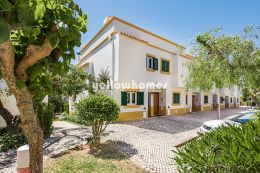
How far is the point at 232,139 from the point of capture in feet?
10.1

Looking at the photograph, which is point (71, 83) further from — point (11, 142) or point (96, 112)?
point (96, 112)

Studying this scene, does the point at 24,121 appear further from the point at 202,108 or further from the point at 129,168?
the point at 202,108

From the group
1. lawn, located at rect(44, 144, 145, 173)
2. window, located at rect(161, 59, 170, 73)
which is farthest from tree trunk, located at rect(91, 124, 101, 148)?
window, located at rect(161, 59, 170, 73)

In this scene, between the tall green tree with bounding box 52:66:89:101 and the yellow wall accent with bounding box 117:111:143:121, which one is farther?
the yellow wall accent with bounding box 117:111:143:121

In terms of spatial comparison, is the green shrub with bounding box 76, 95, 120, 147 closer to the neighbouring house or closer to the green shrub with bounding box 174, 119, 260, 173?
the green shrub with bounding box 174, 119, 260, 173

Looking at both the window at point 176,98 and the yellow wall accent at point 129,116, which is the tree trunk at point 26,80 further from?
the window at point 176,98

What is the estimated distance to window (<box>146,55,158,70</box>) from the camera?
63.4 ft

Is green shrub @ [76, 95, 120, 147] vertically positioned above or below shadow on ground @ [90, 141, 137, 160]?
above

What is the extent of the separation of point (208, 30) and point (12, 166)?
10358mm

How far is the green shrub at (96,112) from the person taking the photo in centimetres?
907

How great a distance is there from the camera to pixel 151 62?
1970cm

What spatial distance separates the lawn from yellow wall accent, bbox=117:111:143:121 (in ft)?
25.2

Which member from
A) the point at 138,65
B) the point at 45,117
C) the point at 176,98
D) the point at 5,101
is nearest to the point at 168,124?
the point at 138,65

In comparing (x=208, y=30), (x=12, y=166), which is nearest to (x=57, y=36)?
(x=12, y=166)
